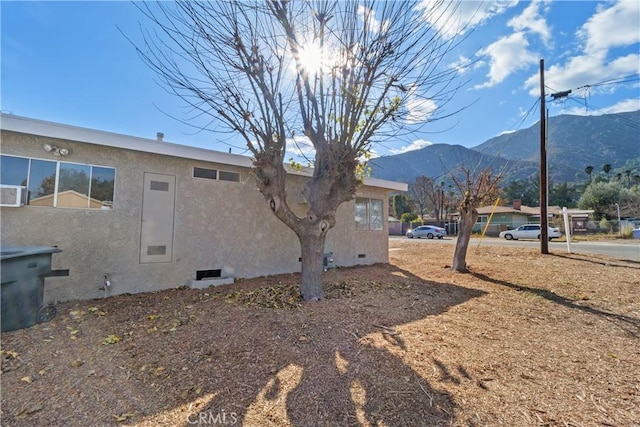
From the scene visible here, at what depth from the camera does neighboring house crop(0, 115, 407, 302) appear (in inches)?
193

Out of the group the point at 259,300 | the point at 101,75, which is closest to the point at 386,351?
the point at 259,300

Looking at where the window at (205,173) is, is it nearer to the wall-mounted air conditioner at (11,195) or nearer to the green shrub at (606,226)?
the wall-mounted air conditioner at (11,195)

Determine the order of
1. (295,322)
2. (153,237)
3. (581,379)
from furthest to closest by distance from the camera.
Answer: (153,237) < (295,322) < (581,379)

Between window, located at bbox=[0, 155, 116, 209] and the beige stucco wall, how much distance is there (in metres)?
0.11

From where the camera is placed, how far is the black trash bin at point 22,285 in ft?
12.0

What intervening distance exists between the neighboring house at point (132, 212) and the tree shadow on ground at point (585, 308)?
5.63 m

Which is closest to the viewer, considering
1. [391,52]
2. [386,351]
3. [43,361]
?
[43,361]

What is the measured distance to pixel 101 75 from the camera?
20.5 feet

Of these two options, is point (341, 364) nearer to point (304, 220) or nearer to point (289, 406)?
point (289, 406)

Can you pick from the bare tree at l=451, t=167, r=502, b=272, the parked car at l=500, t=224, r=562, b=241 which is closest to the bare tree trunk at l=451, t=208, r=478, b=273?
the bare tree at l=451, t=167, r=502, b=272

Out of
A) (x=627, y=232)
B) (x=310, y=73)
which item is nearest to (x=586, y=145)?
(x=627, y=232)

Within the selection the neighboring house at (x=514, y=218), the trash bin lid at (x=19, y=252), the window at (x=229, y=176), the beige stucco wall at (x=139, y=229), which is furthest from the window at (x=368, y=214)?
the neighboring house at (x=514, y=218)

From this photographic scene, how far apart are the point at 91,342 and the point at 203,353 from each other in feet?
4.86

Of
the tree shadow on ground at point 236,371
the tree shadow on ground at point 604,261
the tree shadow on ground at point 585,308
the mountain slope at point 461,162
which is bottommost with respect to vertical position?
the tree shadow on ground at point 236,371
